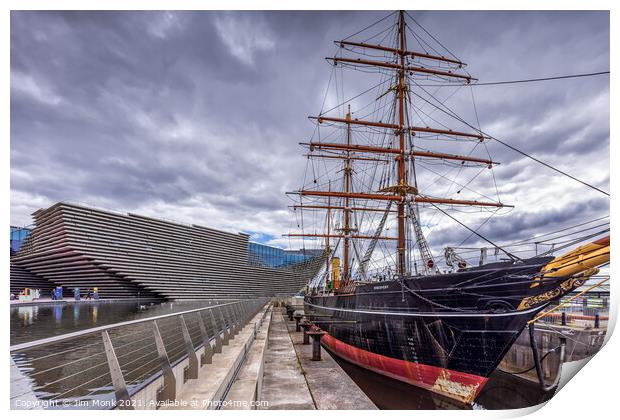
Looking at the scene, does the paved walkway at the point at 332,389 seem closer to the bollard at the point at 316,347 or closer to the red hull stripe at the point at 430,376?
the bollard at the point at 316,347

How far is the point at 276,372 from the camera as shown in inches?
302

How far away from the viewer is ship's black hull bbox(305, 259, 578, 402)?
8.56 meters

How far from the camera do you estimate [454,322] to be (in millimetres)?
9586

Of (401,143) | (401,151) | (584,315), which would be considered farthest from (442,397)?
(584,315)

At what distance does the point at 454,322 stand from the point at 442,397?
2.07 meters

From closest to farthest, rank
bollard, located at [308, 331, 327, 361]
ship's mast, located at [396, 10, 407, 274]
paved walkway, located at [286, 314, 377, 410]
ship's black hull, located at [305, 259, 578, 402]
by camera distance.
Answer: paved walkway, located at [286, 314, 377, 410] < ship's black hull, located at [305, 259, 578, 402] < bollard, located at [308, 331, 327, 361] < ship's mast, located at [396, 10, 407, 274]

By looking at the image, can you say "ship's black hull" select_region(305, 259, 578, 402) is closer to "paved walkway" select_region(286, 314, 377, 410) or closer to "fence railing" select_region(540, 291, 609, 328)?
"paved walkway" select_region(286, 314, 377, 410)

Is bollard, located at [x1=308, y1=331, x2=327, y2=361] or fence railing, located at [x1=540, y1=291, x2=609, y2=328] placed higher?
bollard, located at [x1=308, y1=331, x2=327, y2=361]

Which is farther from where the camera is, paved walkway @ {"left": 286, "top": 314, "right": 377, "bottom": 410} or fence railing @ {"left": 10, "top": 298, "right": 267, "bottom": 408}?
paved walkway @ {"left": 286, "top": 314, "right": 377, "bottom": 410}

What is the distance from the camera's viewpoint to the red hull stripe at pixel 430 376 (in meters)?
8.98

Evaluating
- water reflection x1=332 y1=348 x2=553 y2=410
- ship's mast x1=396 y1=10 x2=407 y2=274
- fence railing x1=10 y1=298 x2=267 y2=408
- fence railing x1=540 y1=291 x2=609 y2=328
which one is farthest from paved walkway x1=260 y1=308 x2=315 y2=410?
fence railing x1=540 y1=291 x2=609 y2=328

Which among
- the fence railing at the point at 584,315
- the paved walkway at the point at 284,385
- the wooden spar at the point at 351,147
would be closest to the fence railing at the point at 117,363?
the paved walkway at the point at 284,385
